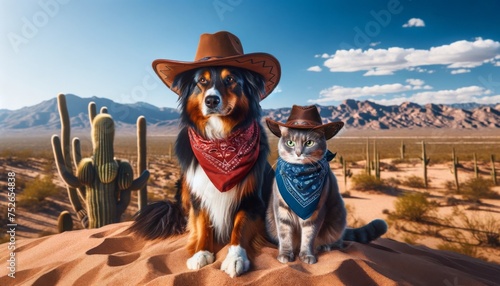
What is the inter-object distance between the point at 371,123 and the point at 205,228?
135m

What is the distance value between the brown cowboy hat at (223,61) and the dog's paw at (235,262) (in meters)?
1.60

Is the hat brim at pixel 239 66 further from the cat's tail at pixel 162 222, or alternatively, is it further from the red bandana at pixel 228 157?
the cat's tail at pixel 162 222

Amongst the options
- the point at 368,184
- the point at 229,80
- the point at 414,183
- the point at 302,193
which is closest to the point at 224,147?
the point at 229,80

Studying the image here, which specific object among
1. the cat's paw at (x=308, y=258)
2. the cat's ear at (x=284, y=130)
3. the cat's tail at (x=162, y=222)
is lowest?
the cat's paw at (x=308, y=258)

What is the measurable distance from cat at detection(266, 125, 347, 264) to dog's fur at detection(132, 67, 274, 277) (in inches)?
10.7

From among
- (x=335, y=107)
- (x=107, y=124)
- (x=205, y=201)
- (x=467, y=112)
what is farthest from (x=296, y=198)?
(x=335, y=107)

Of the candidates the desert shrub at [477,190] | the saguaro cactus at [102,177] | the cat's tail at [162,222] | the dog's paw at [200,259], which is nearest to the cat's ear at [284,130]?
the dog's paw at [200,259]

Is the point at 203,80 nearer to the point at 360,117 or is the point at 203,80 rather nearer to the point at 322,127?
the point at 322,127

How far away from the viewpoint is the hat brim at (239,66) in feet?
10.9

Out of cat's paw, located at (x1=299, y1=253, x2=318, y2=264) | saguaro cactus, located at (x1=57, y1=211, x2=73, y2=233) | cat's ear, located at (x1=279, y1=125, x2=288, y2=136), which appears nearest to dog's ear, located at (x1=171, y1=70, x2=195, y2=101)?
cat's ear, located at (x1=279, y1=125, x2=288, y2=136)

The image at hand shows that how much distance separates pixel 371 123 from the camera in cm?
13038

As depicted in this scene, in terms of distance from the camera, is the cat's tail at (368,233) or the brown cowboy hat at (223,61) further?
the cat's tail at (368,233)

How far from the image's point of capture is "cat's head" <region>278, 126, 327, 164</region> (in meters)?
3.26

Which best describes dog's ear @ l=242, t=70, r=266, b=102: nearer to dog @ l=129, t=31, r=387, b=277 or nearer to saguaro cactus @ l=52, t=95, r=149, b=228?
dog @ l=129, t=31, r=387, b=277
